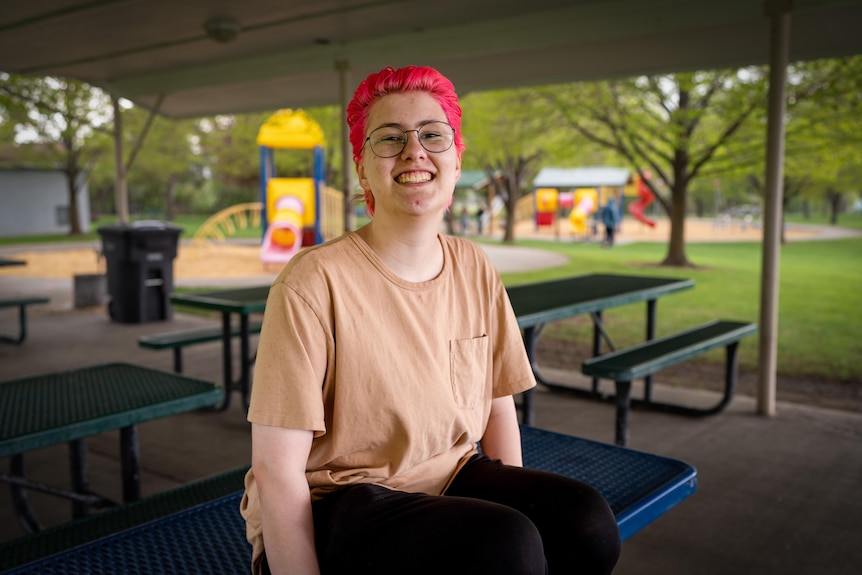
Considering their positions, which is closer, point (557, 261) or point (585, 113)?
point (585, 113)

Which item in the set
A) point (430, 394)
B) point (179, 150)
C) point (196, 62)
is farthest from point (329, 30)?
point (179, 150)

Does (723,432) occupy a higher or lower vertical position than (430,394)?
lower

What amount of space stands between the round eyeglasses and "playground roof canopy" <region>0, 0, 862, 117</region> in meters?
4.01

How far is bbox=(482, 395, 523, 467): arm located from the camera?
1.94m

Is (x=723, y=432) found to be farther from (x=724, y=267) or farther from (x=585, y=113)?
(x=724, y=267)

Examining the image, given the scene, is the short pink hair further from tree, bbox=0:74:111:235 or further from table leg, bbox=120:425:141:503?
tree, bbox=0:74:111:235

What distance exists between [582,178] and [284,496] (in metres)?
34.7

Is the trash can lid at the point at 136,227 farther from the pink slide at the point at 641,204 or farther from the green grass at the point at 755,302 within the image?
the pink slide at the point at 641,204

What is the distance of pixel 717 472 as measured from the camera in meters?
4.17

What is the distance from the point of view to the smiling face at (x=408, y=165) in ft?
5.34

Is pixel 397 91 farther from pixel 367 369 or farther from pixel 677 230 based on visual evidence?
pixel 677 230

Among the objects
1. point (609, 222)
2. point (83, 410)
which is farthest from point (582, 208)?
point (83, 410)

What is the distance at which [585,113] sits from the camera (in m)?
14.9

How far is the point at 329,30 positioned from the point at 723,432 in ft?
14.2
